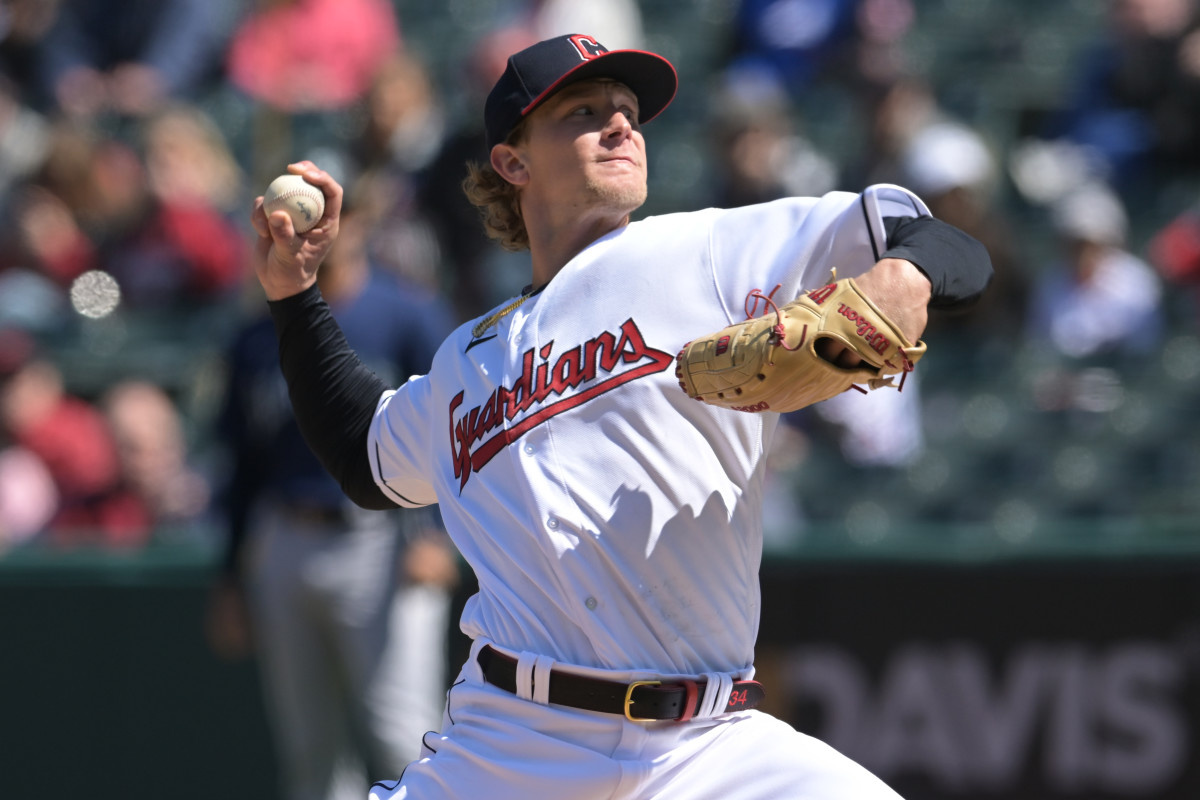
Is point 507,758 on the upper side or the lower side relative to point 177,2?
lower

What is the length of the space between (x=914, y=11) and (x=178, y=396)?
4.50 metres

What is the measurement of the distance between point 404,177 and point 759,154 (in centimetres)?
166

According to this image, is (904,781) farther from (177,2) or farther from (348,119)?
(177,2)

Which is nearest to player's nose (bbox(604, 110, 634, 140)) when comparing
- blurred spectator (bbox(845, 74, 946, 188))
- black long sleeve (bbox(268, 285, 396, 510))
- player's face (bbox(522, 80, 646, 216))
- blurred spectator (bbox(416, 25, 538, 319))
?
player's face (bbox(522, 80, 646, 216))

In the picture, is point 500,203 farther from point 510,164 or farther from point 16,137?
point 16,137

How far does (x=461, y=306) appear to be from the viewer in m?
6.89

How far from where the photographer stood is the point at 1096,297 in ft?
21.7

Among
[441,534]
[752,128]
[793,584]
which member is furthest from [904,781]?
[752,128]

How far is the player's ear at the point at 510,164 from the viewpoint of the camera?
295 cm

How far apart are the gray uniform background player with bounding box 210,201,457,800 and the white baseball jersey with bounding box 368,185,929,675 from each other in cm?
228

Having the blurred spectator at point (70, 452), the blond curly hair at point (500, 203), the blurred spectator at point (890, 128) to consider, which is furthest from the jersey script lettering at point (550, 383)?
the blurred spectator at point (890, 128)

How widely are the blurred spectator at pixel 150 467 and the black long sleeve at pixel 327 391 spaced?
3651 millimetres

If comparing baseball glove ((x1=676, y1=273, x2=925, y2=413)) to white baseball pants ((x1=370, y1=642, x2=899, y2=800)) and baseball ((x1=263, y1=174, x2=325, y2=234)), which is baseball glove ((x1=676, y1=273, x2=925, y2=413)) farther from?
baseball ((x1=263, y1=174, x2=325, y2=234))

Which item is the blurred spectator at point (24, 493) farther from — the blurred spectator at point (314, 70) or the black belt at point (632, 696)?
the black belt at point (632, 696)
